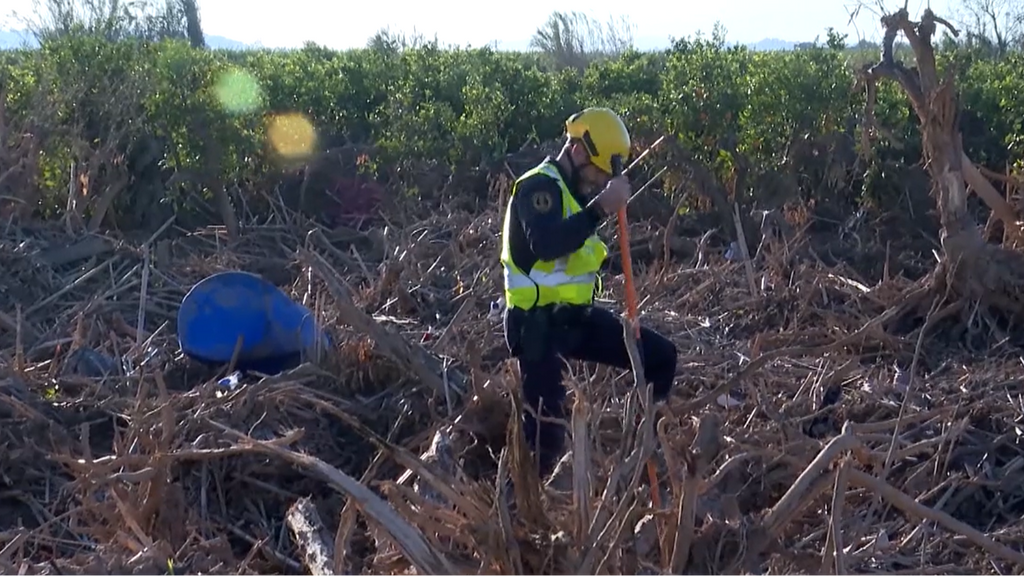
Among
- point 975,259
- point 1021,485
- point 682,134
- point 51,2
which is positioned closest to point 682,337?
point 975,259

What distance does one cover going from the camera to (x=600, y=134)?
4930 millimetres

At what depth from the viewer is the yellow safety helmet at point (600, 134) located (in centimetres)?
493

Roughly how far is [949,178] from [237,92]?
7.92m

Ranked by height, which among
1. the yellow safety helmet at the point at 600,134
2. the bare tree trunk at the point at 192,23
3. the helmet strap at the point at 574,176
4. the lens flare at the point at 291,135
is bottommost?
the lens flare at the point at 291,135

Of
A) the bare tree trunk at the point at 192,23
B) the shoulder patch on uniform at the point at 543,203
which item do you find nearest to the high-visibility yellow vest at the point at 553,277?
the shoulder patch on uniform at the point at 543,203

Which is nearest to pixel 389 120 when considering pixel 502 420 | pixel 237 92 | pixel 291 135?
pixel 291 135

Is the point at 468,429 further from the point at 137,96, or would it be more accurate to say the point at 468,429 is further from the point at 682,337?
the point at 137,96

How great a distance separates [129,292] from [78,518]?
3.82m

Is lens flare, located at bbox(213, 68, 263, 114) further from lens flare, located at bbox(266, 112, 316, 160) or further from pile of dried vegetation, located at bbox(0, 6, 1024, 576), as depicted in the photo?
pile of dried vegetation, located at bbox(0, 6, 1024, 576)

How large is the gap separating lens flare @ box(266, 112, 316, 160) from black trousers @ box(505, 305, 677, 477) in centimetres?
820

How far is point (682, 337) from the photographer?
24.0 feet

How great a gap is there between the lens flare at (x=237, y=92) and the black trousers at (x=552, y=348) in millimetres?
7874

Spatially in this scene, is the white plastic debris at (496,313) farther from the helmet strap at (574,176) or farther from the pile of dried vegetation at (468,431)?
the helmet strap at (574,176)

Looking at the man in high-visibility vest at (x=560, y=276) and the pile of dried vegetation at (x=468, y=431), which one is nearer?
the pile of dried vegetation at (x=468, y=431)
